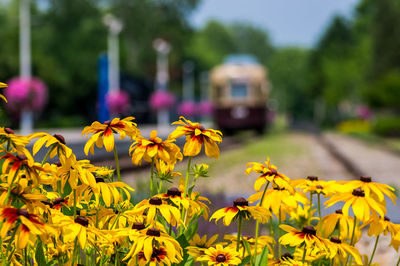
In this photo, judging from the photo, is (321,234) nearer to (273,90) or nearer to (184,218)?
(184,218)

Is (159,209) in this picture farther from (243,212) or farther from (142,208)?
(243,212)

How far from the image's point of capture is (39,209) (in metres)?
1.70

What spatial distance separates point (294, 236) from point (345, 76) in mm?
44246

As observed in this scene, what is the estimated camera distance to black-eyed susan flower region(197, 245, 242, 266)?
5.49 ft

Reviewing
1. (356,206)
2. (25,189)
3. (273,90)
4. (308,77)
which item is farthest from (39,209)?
(273,90)

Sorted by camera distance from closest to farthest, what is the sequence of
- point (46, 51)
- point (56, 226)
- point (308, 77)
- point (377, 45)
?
point (56, 226), point (377, 45), point (46, 51), point (308, 77)

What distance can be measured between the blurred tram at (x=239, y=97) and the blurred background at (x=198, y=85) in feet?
0.16

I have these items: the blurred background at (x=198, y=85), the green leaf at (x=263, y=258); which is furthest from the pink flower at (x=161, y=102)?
the green leaf at (x=263, y=258)

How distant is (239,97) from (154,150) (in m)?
23.0

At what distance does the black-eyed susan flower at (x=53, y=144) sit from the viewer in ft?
5.04

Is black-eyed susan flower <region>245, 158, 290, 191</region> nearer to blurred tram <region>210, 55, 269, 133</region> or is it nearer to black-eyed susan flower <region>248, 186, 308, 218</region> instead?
black-eyed susan flower <region>248, 186, 308, 218</region>

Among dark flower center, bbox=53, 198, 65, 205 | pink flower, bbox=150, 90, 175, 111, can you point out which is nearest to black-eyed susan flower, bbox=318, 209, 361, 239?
dark flower center, bbox=53, 198, 65, 205

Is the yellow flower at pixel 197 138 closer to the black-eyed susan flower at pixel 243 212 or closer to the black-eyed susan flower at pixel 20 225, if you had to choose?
the black-eyed susan flower at pixel 243 212

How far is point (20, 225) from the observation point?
4.36 feet
